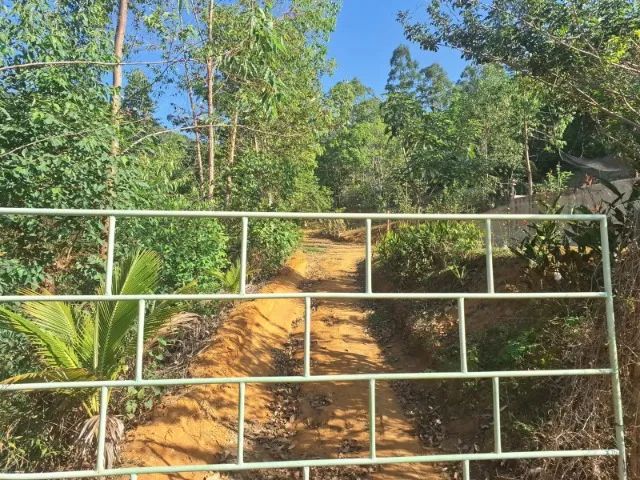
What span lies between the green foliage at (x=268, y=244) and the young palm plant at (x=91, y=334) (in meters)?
7.00

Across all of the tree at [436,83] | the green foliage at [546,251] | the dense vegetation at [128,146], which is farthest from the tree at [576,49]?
the tree at [436,83]

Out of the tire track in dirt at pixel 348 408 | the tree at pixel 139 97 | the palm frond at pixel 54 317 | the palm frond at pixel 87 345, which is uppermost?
the tree at pixel 139 97

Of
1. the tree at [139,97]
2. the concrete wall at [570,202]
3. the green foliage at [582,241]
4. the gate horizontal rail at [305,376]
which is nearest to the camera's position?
the gate horizontal rail at [305,376]

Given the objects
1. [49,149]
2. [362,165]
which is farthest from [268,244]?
[362,165]

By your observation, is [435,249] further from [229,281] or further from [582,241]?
[582,241]

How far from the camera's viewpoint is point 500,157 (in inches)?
630

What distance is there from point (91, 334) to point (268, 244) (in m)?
7.50

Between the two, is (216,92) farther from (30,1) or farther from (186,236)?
(30,1)

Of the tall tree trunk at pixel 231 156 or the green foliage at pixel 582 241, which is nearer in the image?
the green foliage at pixel 582 241

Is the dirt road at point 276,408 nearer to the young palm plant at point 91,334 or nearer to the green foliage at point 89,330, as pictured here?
the young palm plant at point 91,334

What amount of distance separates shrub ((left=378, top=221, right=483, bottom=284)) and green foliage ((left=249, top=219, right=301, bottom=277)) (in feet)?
9.70

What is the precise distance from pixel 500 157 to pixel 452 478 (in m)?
13.4

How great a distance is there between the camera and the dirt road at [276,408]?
14.8ft

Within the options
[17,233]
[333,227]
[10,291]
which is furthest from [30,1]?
[333,227]
